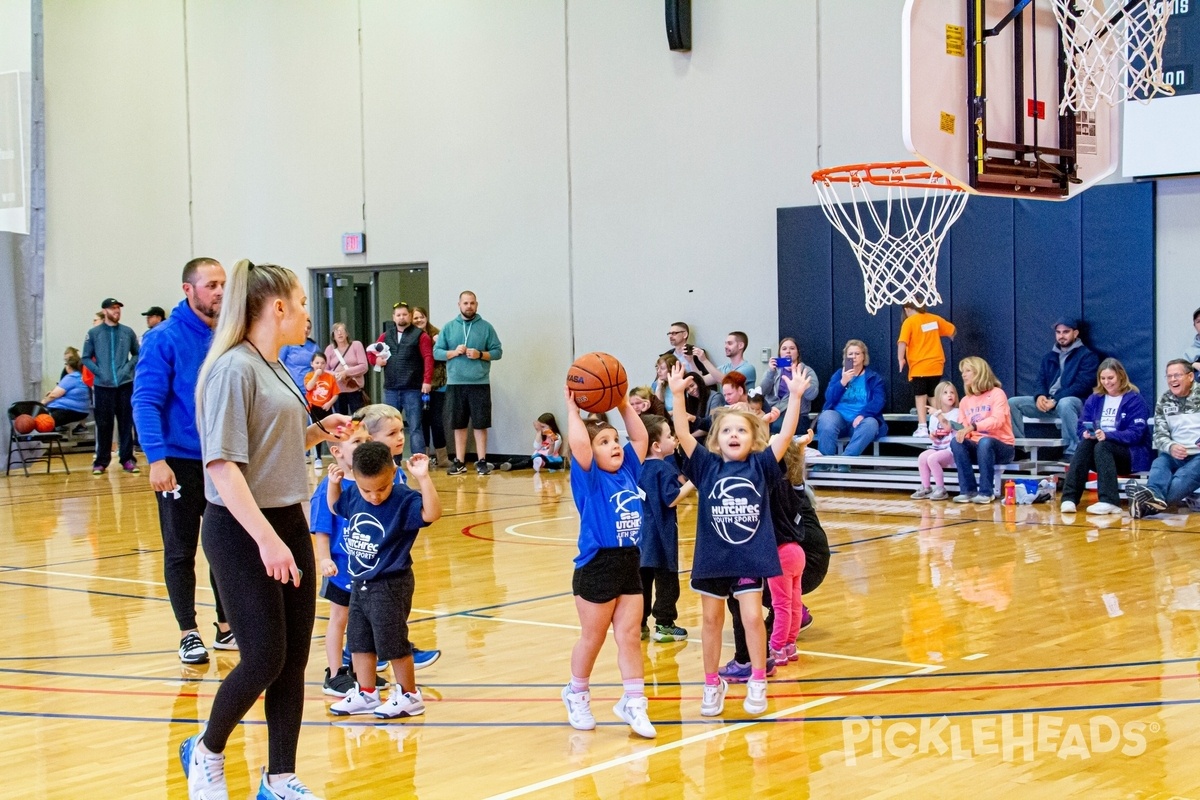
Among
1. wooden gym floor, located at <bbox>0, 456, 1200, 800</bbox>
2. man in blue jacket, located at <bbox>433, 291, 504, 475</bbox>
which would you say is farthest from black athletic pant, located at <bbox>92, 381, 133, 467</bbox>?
wooden gym floor, located at <bbox>0, 456, 1200, 800</bbox>

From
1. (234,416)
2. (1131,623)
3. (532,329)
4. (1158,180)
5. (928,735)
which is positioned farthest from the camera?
(532,329)

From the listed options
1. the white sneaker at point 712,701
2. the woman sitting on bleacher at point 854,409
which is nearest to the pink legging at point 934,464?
the woman sitting on bleacher at point 854,409

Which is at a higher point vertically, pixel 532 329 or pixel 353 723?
pixel 532 329

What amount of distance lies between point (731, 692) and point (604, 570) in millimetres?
927

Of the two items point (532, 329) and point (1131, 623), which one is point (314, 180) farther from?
point (1131, 623)

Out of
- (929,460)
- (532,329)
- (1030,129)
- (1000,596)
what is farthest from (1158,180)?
(532,329)

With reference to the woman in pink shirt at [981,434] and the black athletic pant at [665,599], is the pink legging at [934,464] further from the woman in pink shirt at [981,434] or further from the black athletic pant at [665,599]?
the black athletic pant at [665,599]

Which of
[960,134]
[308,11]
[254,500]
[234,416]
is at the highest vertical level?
[308,11]

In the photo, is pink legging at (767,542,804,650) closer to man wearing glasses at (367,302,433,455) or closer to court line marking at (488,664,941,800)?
court line marking at (488,664,941,800)

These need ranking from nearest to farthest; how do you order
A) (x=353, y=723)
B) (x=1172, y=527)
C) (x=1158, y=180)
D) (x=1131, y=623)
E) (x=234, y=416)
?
(x=234, y=416)
(x=353, y=723)
(x=1131, y=623)
(x=1172, y=527)
(x=1158, y=180)

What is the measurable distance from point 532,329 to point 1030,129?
32.3 ft

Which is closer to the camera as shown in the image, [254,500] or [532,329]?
[254,500]

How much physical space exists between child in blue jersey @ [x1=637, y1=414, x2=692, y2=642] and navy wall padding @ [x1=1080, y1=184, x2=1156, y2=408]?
7361 mm

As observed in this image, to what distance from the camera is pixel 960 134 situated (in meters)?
7.15
